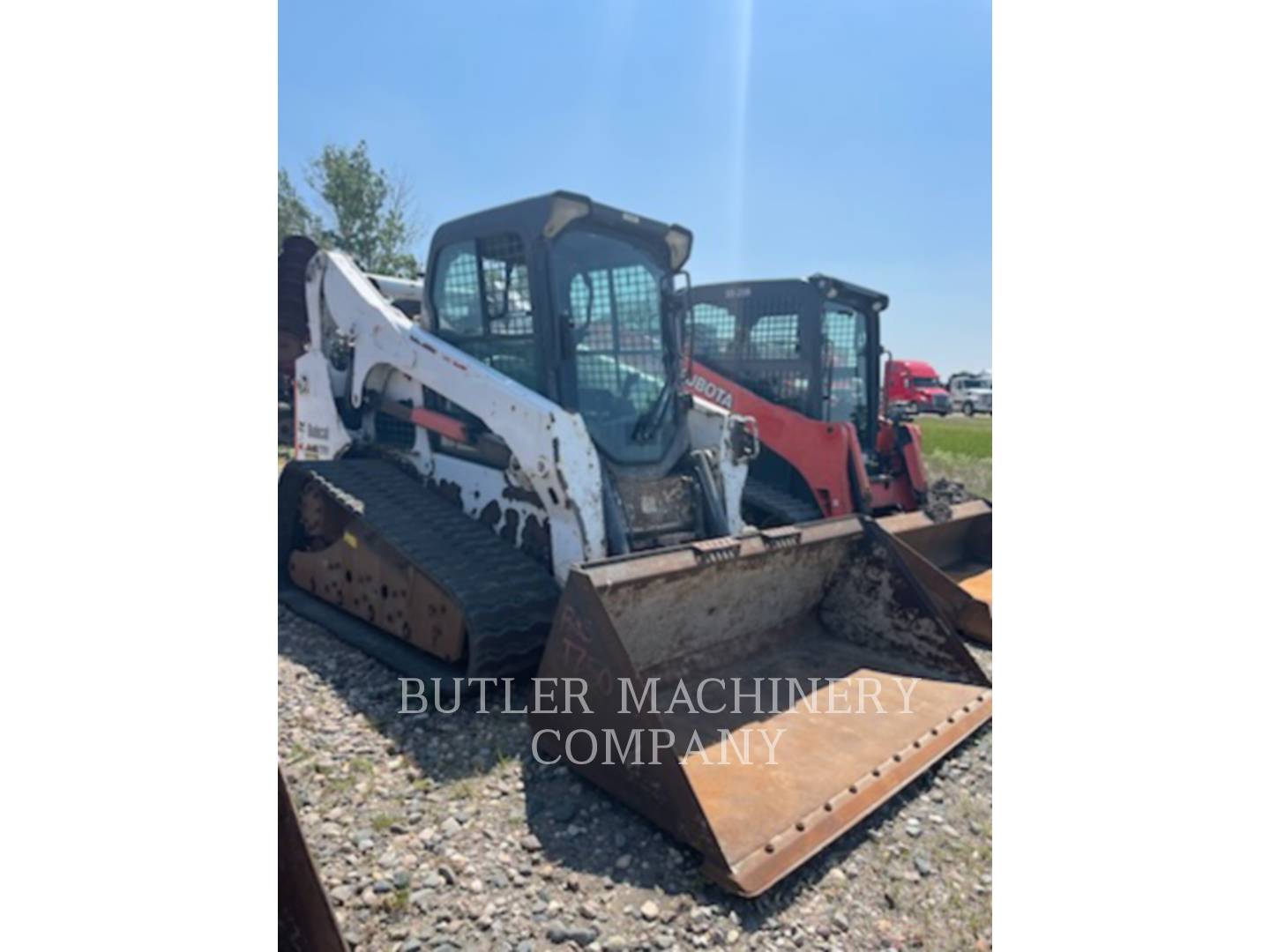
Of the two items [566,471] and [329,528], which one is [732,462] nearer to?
[566,471]

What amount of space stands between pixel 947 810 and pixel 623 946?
4.64 feet

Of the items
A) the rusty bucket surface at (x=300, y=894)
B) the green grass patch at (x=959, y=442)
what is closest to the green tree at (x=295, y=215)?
the green grass patch at (x=959, y=442)

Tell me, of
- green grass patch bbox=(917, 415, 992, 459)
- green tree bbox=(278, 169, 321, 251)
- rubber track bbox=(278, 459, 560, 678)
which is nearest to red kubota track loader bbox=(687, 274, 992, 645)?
rubber track bbox=(278, 459, 560, 678)

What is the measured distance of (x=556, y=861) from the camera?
2418mm

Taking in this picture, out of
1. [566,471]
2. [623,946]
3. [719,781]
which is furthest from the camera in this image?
[566,471]

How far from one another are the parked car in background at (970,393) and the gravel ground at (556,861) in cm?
2959

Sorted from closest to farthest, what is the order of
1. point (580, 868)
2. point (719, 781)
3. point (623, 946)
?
point (623, 946)
point (580, 868)
point (719, 781)

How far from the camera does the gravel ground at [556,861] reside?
2145 mm

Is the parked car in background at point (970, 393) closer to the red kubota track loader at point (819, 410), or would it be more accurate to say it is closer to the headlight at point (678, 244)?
the red kubota track loader at point (819, 410)

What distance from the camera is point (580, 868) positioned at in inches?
94.3

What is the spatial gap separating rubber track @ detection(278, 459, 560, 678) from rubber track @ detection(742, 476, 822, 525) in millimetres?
2830

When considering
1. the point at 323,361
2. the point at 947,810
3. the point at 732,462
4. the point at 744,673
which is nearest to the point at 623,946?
the point at 947,810

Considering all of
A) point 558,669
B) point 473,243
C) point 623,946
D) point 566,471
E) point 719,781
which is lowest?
point 623,946

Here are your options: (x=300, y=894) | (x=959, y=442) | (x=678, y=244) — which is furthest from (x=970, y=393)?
(x=300, y=894)
